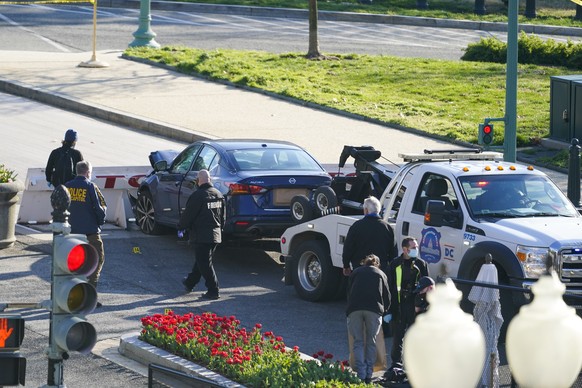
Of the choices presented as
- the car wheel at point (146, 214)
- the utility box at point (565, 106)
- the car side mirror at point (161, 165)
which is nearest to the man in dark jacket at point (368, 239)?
the car side mirror at point (161, 165)

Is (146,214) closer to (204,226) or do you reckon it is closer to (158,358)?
(204,226)

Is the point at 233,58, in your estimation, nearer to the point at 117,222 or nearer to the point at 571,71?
the point at 571,71

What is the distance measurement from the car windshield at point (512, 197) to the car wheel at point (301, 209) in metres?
2.29

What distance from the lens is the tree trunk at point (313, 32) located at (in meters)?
29.7

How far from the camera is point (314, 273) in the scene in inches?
563

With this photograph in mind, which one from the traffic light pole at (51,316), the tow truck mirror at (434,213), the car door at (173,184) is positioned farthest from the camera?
the car door at (173,184)

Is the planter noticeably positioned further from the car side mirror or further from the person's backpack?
the car side mirror

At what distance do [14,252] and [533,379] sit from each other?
13709 millimetres

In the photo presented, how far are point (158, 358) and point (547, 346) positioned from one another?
8080mm

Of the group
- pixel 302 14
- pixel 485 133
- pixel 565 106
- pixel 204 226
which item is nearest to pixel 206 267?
pixel 204 226

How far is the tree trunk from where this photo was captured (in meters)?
29.7

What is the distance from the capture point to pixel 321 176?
15.8 meters

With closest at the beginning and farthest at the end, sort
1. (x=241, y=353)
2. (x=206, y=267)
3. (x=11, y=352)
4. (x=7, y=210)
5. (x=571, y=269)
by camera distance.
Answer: (x=11, y=352) → (x=241, y=353) → (x=571, y=269) → (x=206, y=267) → (x=7, y=210)

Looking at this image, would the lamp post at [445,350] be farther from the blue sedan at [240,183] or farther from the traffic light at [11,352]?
the blue sedan at [240,183]
